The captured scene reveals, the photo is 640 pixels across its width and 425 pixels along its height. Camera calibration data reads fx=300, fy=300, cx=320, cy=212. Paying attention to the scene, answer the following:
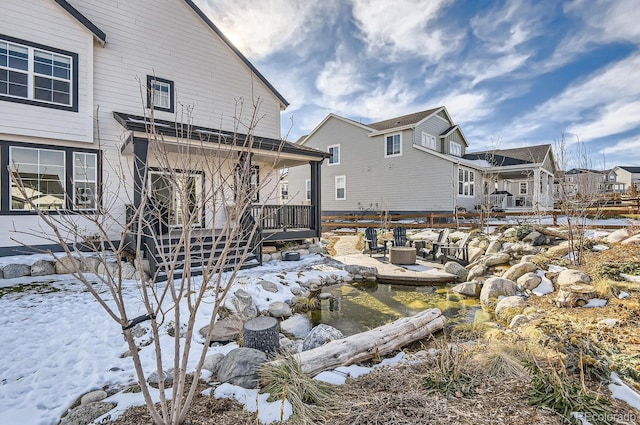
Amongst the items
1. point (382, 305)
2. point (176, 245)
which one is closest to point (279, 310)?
point (382, 305)

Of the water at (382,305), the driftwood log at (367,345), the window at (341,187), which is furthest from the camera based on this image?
the window at (341,187)

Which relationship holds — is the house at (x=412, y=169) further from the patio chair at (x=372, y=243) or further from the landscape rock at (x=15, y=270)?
the landscape rock at (x=15, y=270)

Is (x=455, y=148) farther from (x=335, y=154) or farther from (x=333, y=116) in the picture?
(x=333, y=116)

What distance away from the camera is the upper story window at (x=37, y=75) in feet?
24.7

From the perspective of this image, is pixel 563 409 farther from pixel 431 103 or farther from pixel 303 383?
pixel 431 103

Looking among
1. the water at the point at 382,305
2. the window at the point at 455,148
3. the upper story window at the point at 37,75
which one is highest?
the window at the point at 455,148

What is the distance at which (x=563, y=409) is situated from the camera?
7.89 feet

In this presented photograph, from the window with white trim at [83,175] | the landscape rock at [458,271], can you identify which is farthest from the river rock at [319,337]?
the window with white trim at [83,175]

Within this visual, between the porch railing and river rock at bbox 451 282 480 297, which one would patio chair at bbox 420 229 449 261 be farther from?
the porch railing

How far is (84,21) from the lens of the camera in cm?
816

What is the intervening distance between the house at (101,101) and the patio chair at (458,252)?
4435 millimetres

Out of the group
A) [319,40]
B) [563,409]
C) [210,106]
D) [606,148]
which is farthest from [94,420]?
[606,148]

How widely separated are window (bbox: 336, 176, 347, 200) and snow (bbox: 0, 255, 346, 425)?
15618 millimetres

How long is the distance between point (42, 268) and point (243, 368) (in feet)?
24.2
